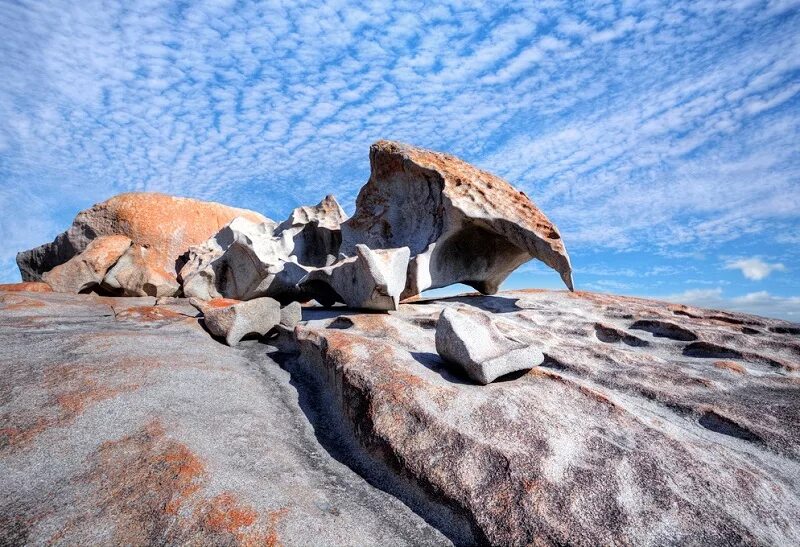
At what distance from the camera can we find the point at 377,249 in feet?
24.0

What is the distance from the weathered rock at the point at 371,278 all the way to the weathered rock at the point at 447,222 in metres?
0.76

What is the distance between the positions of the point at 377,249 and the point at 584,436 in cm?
489

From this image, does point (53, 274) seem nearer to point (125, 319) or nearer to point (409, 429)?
point (125, 319)

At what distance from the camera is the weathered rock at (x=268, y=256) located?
7.53 meters

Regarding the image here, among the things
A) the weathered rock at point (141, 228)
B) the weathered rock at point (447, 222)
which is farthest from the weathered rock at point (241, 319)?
the weathered rock at point (141, 228)

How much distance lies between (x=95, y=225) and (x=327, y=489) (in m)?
12.0

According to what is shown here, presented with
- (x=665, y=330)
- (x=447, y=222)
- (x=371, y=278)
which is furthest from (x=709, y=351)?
(x=371, y=278)

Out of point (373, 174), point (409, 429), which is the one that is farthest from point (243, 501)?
point (373, 174)

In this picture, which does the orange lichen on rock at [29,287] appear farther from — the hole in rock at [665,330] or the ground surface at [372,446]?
the hole in rock at [665,330]

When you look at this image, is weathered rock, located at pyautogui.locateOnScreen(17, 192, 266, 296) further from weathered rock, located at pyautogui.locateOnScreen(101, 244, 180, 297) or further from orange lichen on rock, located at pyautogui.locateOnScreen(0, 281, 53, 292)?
orange lichen on rock, located at pyautogui.locateOnScreen(0, 281, 53, 292)

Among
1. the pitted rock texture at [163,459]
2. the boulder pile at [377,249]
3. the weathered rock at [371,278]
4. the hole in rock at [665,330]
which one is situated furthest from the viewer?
the boulder pile at [377,249]

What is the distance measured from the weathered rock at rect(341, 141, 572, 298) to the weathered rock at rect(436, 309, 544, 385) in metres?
2.98

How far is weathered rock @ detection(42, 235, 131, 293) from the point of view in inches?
333

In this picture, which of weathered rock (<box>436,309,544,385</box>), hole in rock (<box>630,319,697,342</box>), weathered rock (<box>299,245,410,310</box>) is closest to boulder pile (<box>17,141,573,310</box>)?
weathered rock (<box>299,245,410,310</box>)
